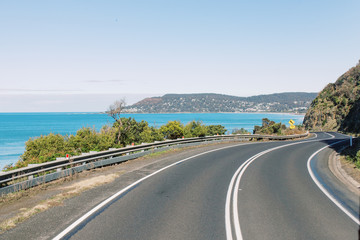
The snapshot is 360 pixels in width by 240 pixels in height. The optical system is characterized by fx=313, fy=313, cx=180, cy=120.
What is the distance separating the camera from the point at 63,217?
749 cm

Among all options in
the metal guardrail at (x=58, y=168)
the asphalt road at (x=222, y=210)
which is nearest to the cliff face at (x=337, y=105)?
the metal guardrail at (x=58, y=168)

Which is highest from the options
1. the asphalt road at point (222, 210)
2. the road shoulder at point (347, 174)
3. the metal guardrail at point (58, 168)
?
the metal guardrail at point (58, 168)

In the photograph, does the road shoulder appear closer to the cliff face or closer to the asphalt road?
the asphalt road

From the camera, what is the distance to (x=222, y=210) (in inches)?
329

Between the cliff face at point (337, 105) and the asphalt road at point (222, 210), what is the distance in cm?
6718

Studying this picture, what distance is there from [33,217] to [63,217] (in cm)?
74

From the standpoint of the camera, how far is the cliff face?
8144 centimetres

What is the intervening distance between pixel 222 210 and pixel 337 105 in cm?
9089

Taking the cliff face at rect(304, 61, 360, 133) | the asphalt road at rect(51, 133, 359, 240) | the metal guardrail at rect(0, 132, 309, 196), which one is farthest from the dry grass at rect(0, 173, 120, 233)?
the cliff face at rect(304, 61, 360, 133)

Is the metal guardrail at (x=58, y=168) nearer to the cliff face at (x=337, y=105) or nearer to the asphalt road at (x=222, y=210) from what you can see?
the asphalt road at (x=222, y=210)

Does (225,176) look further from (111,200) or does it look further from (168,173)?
(111,200)

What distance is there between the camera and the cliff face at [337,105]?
81438 millimetres

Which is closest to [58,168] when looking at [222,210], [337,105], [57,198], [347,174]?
[57,198]

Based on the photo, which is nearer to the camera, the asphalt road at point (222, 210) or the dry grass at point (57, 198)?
the asphalt road at point (222, 210)
